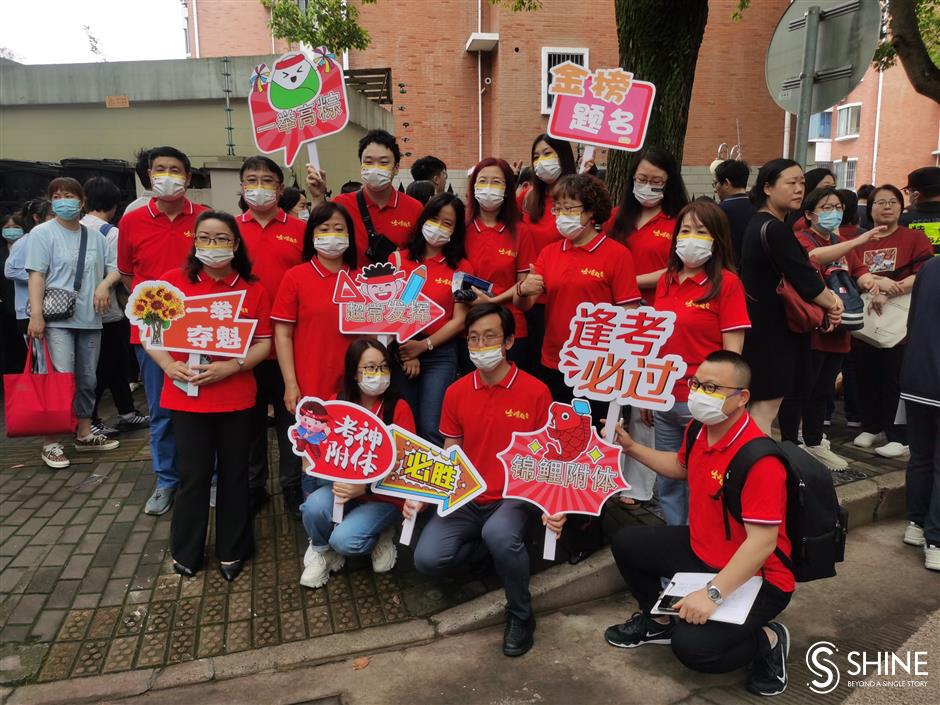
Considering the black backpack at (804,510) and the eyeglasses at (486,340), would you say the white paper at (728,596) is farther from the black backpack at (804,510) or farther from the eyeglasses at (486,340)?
the eyeglasses at (486,340)

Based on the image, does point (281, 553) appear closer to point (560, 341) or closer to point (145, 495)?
point (145, 495)

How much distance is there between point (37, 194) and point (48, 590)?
686cm

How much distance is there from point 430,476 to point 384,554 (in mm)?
670

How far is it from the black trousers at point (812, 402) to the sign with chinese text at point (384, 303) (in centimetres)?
278

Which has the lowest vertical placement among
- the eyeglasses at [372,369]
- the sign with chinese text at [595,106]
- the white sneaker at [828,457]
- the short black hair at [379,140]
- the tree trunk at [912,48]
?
the white sneaker at [828,457]

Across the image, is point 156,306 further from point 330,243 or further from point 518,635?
point 518,635

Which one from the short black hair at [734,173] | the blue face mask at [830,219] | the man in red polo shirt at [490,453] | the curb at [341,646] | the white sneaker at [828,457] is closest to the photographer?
the curb at [341,646]

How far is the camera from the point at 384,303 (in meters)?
3.55

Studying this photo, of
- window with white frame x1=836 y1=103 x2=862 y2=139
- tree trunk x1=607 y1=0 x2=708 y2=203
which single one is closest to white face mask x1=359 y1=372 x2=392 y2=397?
tree trunk x1=607 y1=0 x2=708 y2=203

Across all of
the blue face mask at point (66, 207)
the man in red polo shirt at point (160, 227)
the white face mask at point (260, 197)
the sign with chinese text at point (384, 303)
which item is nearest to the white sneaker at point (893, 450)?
the sign with chinese text at point (384, 303)

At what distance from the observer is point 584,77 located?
160 inches

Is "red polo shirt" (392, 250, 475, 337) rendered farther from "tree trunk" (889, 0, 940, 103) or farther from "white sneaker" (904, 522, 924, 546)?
"tree trunk" (889, 0, 940, 103)

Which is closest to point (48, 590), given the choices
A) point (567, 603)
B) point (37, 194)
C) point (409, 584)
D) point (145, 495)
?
point (145, 495)

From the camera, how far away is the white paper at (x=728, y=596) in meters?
2.63
